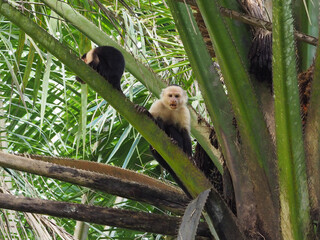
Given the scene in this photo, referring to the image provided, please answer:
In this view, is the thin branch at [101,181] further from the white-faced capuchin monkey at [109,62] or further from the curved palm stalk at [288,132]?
the white-faced capuchin monkey at [109,62]

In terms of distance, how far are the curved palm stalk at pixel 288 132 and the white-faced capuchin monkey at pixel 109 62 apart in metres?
1.62

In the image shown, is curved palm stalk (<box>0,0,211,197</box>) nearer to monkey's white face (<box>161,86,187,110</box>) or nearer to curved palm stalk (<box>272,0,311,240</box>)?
curved palm stalk (<box>272,0,311,240</box>)

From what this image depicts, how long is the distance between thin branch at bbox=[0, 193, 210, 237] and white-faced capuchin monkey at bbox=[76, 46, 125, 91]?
3.85ft

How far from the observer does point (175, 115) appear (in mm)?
4348

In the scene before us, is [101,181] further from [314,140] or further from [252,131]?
[314,140]

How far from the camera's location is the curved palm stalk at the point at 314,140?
242 cm

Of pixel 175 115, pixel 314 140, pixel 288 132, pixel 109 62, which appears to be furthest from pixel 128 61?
pixel 288 132

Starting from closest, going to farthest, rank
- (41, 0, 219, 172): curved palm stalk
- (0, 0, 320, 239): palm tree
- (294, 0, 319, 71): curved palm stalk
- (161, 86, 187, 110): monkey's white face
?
(0, 0, 320, 239): palm tree, (294, 0, 319, 71): curved palm stalk, (41, 0, 219, 172): curved palm stalk, (161, 86, 187, 110): monkey's white face

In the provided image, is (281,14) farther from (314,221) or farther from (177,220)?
(177,220)

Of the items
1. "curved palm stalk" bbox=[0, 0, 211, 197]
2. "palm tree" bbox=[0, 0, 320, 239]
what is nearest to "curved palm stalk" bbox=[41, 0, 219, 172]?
"palm tree" bbox=[0, 0, 320, 239]

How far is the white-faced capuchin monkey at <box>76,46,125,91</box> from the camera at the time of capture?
3.68 m

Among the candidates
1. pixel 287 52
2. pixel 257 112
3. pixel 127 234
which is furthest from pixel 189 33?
pixel 127 234

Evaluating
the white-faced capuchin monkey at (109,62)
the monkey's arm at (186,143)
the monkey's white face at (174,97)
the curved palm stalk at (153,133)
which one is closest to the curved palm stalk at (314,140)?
the curved palm stalk at (153,133)

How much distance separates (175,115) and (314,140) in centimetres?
197
